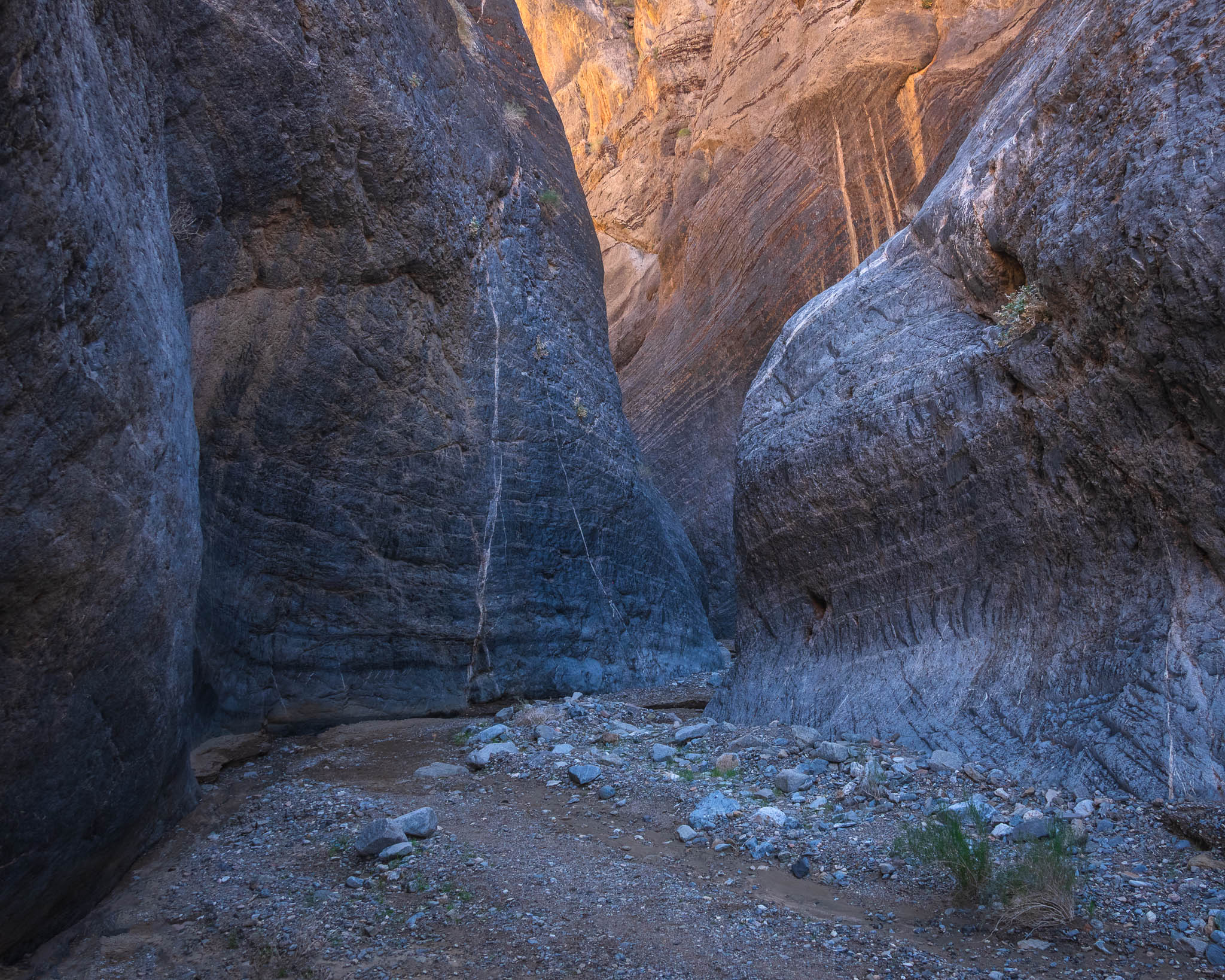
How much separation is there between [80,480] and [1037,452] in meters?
5.50

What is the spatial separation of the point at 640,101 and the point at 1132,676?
23.1m

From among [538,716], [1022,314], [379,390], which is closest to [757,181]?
[379,390]

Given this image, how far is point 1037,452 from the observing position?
5785 mm

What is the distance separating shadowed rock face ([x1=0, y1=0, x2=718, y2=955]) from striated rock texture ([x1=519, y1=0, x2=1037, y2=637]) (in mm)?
→ 4870

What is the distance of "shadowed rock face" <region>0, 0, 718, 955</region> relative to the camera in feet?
11.8

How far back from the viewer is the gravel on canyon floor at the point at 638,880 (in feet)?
11.1

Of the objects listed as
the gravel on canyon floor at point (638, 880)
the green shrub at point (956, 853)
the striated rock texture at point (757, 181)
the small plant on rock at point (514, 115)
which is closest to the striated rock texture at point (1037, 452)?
the gravel on canyon floor at point (638, 880)

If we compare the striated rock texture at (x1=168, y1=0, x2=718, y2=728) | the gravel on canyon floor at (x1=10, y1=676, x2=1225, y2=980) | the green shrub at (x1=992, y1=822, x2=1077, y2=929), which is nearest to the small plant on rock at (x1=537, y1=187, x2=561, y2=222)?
the striated rock texture at (x1=168, y1=0, x2=718, y2=728)

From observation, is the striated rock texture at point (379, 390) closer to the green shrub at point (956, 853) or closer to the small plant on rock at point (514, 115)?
the small plant on rock at point (514, 115)

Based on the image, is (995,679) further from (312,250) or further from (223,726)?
(312,250)

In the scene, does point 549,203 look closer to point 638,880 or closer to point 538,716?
point 538,716

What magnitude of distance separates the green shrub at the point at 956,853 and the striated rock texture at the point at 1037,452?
1.25m

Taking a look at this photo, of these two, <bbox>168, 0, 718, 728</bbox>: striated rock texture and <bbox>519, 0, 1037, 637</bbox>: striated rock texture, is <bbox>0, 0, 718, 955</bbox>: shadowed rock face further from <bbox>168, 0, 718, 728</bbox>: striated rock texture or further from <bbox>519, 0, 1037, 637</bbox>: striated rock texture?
<bbox>519, 0, 1037, 637</bbox>: striated rock texture

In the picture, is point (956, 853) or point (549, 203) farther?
point (549, 203)
